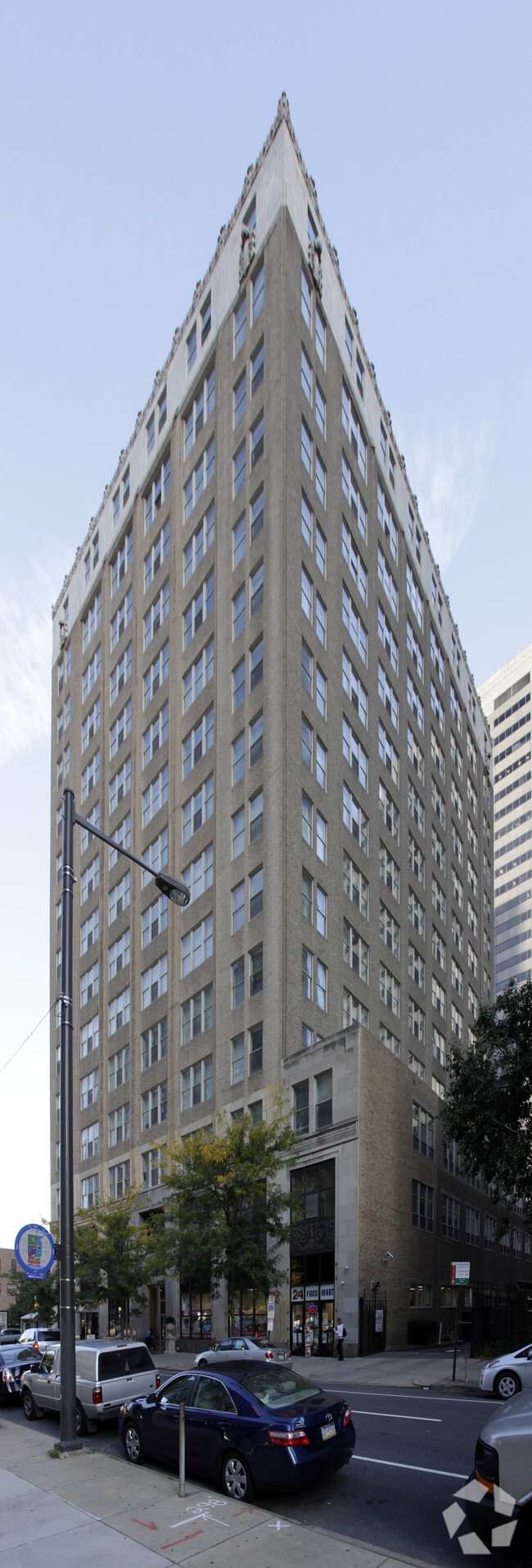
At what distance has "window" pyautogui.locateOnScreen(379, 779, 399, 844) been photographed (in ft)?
183

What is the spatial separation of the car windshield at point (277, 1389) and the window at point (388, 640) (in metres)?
49.0

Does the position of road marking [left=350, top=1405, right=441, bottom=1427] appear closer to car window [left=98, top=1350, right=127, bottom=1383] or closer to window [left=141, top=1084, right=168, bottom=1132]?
car window [left=98, top=1350, right=127, bottom=1383]

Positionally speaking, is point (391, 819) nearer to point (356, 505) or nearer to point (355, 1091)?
point (356, 505)

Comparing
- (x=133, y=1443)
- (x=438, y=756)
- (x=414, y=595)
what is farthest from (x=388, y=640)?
(x=133, y=1443)

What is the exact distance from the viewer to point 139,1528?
1055 centimetres

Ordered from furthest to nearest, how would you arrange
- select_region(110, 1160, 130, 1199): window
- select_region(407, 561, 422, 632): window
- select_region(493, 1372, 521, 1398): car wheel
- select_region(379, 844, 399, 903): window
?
select_region(407, 561, 422, 632): window → select_region(110, 1160, 130, 1199): window → select_region(379, 844, 399, 903): window → select_region(493, 1372, 521, 1398): car wheel

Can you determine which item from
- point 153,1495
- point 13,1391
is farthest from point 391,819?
point 153,1495

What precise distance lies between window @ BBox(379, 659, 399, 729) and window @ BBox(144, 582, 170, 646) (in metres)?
12.4

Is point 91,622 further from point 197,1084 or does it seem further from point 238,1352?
point 238,1352

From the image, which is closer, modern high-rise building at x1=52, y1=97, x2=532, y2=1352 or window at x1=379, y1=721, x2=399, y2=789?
modern high-rise building at x1=52, y1=97, x2=532, y2=1352

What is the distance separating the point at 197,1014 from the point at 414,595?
36.9m

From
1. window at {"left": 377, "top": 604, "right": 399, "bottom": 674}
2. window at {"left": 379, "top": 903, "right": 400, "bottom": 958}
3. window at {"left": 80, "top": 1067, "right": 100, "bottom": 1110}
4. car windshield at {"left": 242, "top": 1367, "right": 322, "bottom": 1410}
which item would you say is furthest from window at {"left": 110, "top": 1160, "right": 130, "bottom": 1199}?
car windshield at {"left": 242, "top": 1367, "right": 322, "bottom": 1410}

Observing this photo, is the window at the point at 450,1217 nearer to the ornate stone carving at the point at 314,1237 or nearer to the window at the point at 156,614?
the ornate stone carving at the point at 314,1237

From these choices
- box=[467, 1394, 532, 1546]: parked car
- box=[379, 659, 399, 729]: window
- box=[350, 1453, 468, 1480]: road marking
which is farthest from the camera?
box=[379, 659, 399, 729]: window
